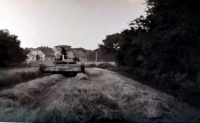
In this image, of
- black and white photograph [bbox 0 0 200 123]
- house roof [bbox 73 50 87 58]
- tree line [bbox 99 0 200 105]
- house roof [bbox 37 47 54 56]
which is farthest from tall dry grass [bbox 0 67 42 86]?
tree line [bbox 99 0 200 105]

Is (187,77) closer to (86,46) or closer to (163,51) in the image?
(163,51)

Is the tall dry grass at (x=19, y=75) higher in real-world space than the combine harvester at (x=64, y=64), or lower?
lower

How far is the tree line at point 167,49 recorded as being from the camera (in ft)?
7.12

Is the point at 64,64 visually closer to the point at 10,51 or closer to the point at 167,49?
the point at 10,51

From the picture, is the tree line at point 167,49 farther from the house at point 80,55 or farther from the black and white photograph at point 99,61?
the house at point 80,55

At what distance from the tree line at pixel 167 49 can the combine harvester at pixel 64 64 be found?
349mm

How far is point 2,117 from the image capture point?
242 centimetres

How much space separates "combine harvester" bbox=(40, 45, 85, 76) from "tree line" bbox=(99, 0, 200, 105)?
0.35 m

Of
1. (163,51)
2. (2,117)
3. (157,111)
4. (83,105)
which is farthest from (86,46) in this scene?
(2,117)

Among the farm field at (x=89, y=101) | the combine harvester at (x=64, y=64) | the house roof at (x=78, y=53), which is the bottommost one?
the farm field at (x=89, y=101)

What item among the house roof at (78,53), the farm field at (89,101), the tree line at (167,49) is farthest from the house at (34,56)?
the tree line at (167,49)

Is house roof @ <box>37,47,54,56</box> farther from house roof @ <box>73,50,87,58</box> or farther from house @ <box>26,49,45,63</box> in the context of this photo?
house roof @ <box>73,50,87,58</box>

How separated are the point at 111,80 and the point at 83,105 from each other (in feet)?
1.17

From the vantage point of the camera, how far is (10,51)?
2.44 meters
